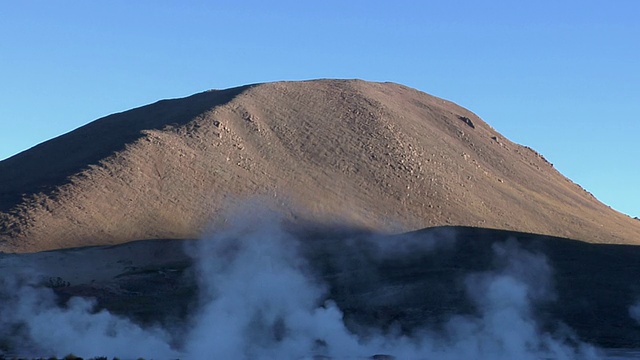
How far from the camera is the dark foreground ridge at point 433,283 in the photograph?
2494 inches

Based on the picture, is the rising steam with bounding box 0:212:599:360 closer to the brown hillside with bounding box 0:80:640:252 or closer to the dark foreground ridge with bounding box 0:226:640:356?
the dark foreground ridge with bounding box 0:226:640:356

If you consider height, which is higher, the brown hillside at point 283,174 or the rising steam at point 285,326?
the brown hillside at point 283,174

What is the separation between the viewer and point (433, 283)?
72.2 m

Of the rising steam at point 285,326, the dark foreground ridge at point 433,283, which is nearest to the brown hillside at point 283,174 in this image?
the dark foreground ridge at point 433,283

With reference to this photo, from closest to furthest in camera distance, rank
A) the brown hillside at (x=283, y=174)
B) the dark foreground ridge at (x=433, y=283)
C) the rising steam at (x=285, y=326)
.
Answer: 1. the rising steam at (x=285, y=326)
2. the dark foreground ridge at (x=433, y=283)
3. the brown hillside at (x=283, y=174)

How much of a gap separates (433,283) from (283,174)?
60723 millimetres

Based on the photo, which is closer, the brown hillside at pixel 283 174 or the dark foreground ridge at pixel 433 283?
the dark foreground ridge at pixel 433 283

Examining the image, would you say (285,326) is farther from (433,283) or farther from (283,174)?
(283,174)

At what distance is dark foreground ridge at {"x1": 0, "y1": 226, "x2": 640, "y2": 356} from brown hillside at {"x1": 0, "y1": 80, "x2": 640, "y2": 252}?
19573 mm

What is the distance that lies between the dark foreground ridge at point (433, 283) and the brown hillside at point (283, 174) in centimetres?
1957

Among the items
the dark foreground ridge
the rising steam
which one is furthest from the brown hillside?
the rising steam

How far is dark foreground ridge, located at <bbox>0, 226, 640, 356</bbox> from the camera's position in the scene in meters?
63.3

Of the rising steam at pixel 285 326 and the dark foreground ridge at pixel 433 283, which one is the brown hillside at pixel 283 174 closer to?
the dark foreground ridge at pixel 433 283

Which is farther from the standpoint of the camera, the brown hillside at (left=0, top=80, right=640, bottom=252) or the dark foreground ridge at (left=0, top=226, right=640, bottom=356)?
the brown hillside at (left=0, top=80, right=640, bottom=252)
